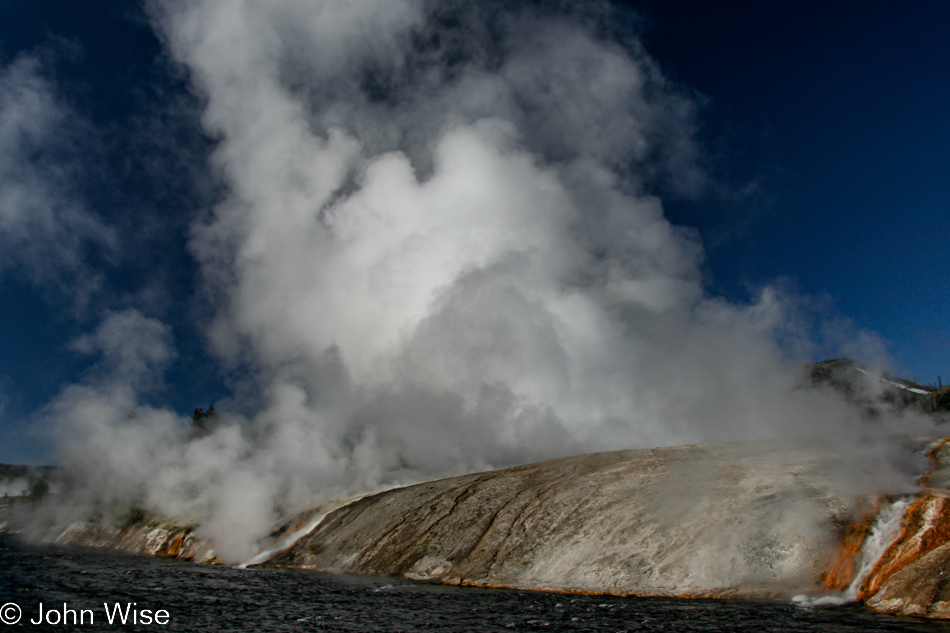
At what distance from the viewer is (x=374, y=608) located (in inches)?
958

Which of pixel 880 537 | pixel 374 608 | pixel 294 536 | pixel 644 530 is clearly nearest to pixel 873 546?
pixel 880 537

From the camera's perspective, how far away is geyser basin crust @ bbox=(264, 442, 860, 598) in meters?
25.5

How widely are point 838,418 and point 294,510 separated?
145 feet

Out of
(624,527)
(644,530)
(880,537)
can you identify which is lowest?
(880,537)

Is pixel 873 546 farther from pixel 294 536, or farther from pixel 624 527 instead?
pixel 294 536

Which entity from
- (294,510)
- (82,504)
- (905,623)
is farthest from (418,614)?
(82,504)

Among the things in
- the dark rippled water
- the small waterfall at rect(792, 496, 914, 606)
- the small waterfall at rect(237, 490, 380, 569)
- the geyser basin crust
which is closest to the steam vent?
the geyser basin crust

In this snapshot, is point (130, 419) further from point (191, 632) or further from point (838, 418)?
point (838, 418)

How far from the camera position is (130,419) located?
253ft

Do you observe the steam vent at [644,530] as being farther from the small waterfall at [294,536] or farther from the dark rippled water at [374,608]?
the dark rippled water at [374,608]

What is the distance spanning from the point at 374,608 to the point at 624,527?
46.0 feet

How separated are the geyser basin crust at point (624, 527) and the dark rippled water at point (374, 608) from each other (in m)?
1.97

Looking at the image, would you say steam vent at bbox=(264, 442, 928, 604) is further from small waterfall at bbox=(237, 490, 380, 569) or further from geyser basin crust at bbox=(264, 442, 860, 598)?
small waterfall at bbox=(237, 490, 380, 569)

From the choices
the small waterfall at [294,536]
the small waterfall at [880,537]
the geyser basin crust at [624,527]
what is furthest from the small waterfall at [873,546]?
the small waterfall at [294,536]
